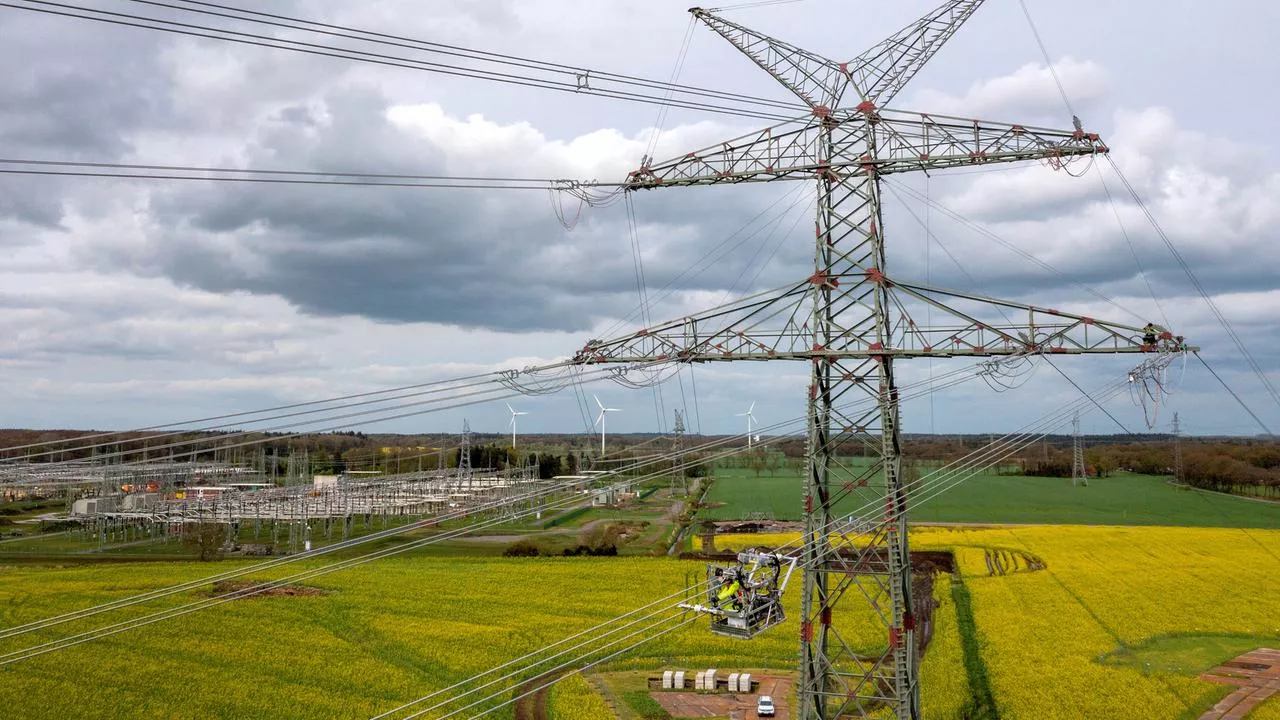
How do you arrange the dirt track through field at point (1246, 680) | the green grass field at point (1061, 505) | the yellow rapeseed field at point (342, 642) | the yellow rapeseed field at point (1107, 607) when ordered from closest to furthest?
the dirt track through field at point (1246, 680) → the yellow rapeseed field at point (1107, 607) → the yellow rapeseed field at point (342, 642) → the green grass field at point (1061, 505)

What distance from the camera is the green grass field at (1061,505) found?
253ft

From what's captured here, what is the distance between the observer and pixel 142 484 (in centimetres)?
11256

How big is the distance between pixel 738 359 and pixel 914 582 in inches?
1647

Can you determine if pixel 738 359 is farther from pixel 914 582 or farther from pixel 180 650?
pixel 914 582

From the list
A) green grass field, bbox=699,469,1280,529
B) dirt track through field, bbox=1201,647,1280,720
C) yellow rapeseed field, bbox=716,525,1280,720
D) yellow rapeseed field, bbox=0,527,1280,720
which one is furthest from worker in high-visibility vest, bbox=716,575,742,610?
green grass field, bbox=699,469,1280,529

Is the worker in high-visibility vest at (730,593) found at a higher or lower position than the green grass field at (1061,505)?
higher

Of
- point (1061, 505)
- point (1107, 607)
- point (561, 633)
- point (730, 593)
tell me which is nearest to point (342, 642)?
point (561, 633)

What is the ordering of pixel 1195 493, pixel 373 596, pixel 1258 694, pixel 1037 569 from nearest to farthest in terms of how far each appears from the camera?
pixel 1258 694 < pixel 373 596 < pixel 1037 569 < pixel 1195 493

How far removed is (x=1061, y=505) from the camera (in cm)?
8838

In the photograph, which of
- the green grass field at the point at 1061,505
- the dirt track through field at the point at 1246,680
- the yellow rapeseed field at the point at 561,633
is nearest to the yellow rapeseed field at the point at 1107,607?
the yellow rapeseed field at the point at 561,633

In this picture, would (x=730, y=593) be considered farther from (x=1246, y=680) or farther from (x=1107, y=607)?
(x=1107, y=607)

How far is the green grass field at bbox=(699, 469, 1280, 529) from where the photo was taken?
3039 inches

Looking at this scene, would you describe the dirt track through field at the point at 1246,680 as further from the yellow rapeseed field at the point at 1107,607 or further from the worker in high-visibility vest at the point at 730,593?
the worker in high-visibility vest at the point at 730,593

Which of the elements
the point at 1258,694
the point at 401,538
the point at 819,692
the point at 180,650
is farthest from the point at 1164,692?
the point at 401,538
